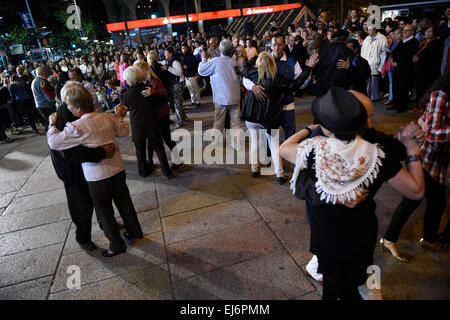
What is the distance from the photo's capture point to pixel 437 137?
246cm

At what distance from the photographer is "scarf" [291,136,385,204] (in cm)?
160

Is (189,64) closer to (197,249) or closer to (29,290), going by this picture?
(197,249)

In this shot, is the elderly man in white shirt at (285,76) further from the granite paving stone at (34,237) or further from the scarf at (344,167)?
the granite paving stone at (34,237)

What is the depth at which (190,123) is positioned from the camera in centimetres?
795

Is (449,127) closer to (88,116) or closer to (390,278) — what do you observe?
(390,278)

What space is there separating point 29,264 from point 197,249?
1.98 meters

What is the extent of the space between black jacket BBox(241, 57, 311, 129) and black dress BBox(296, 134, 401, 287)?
2.34 meters

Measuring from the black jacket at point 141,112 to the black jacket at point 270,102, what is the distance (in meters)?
1.48

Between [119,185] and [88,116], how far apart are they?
822 millimetres
